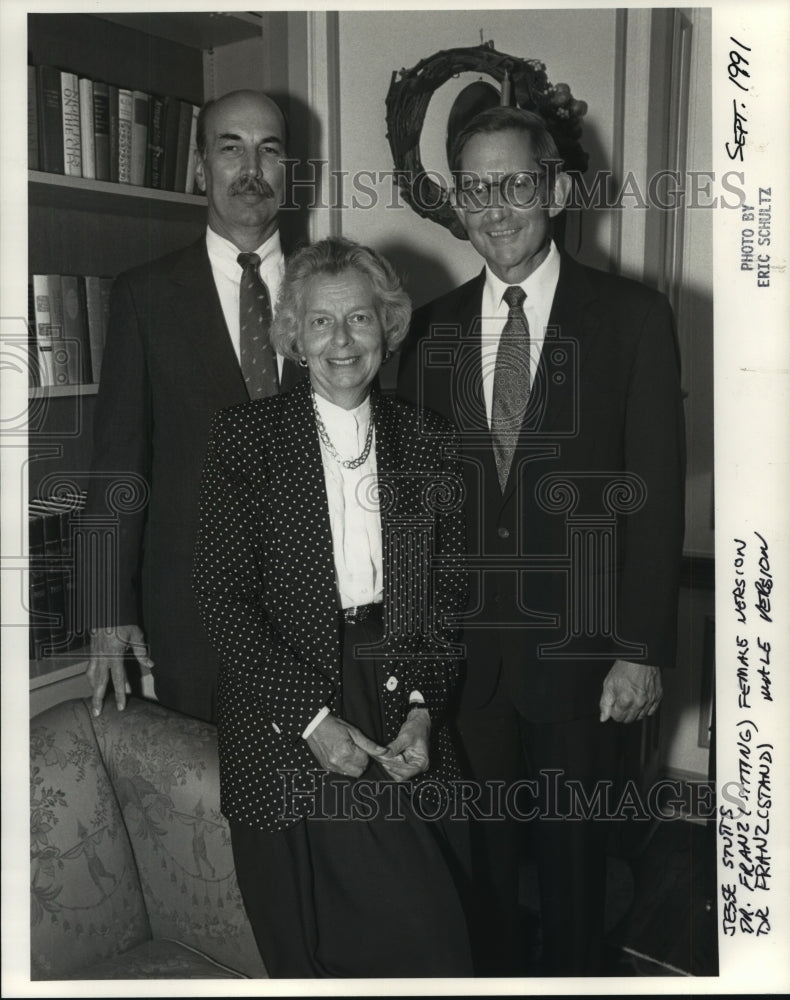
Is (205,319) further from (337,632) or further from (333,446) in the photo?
(337,632)

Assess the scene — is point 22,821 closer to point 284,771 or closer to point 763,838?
point 284,771

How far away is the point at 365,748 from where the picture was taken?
174cm

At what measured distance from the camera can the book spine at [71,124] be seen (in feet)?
5.94

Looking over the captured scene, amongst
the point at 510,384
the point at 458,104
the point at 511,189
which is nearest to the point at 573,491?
the point at 510,384

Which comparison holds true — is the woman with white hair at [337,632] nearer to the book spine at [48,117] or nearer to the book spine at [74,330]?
the book spine at [74,330]

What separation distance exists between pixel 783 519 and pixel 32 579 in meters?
1.42

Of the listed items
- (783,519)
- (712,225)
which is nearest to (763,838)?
(783,519)

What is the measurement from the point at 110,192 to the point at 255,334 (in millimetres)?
374

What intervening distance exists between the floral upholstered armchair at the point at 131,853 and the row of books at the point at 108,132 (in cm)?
101

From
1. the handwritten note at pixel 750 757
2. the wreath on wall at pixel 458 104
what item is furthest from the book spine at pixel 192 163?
the handwritten note at pixel 750 757

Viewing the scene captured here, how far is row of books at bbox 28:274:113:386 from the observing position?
1833 mm

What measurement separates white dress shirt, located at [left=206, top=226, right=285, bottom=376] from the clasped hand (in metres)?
0.66

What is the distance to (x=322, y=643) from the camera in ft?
5.69

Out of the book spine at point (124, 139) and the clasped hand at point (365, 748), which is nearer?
the clasped hand at point (365, 748)
